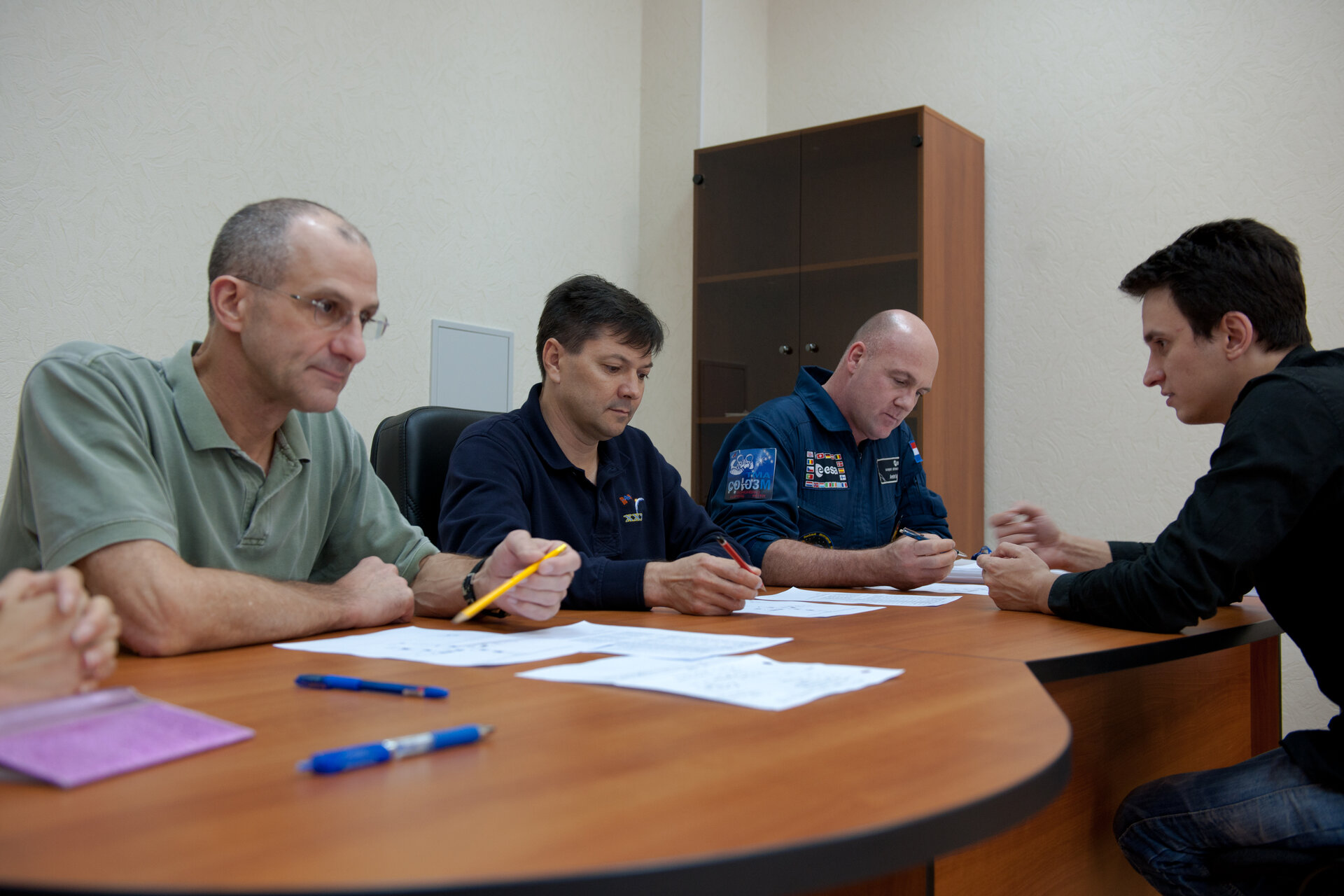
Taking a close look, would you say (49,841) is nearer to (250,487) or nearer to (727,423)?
(250,487)

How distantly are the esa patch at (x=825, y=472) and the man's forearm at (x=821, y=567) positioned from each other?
0.34 meters

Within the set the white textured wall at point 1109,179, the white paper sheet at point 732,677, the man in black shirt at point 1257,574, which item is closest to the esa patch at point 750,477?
the man in black shirt at point 1257,574

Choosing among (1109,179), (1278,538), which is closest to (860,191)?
(1109,179)

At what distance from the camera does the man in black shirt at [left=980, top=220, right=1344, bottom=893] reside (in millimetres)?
1290

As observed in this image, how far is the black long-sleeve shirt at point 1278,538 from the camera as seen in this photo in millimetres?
1295

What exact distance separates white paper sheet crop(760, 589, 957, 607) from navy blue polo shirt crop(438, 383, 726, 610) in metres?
0.25

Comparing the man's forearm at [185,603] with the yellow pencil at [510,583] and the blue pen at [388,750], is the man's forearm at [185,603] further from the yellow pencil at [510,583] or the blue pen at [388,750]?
the blue pen at [388,750]

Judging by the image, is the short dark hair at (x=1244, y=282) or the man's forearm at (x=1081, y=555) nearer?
the short dark hair at (x=1244, y=282)

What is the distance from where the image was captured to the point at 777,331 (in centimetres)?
364

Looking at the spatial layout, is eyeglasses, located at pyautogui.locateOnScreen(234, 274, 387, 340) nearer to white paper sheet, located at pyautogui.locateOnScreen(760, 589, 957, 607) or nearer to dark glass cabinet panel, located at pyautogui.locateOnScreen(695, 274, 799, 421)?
white paper sheet, located at pyautogui.locateOnScreen(760, 589, 957, 607)

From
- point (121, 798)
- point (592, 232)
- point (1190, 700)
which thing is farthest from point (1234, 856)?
point (592, 232)

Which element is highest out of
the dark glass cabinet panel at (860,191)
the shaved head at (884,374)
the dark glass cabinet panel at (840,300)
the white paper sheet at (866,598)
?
the dark glass cabinet panel at (860,191)

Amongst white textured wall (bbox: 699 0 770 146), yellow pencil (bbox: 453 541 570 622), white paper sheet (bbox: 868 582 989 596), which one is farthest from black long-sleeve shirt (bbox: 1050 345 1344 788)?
white textured wall (bbox: 699 0 770 146)

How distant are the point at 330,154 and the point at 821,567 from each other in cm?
192
